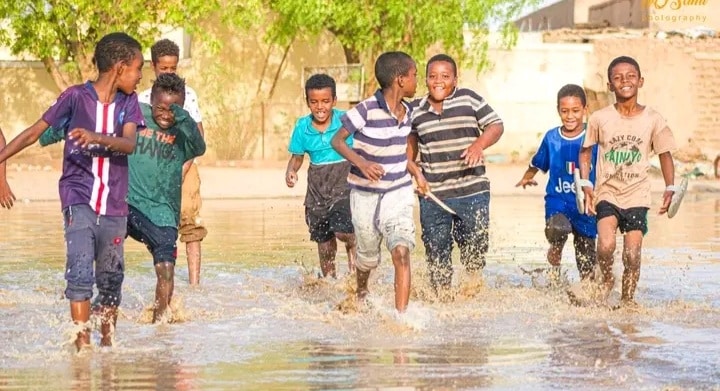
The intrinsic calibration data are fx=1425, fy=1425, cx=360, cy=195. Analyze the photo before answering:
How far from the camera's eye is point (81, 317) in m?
7.51

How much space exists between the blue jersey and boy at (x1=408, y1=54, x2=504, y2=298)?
0.58m

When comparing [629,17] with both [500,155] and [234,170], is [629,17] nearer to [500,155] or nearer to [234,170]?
[500,155]

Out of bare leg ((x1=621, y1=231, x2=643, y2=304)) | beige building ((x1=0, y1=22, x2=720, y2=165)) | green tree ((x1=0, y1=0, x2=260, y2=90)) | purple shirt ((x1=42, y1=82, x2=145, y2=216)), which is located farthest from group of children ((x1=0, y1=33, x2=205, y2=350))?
beige building ((x1=0, y1=22, x2=720, y2=165))

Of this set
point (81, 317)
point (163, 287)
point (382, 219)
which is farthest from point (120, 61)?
point (382, 219)

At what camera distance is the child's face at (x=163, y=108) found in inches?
334

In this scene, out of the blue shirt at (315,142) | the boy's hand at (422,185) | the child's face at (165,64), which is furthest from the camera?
the blue shirt at (315,142)

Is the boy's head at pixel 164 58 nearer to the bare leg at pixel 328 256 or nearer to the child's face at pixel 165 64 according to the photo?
the child's face at pixel 165 64

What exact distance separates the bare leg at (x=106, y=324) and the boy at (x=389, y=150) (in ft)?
5.68

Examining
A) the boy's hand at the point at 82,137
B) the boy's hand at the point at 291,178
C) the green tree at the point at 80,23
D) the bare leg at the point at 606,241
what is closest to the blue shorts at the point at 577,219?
the bare leg at the point at 606,241

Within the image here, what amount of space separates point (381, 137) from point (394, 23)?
20.1 meters

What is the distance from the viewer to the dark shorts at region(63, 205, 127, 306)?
7.43 meters

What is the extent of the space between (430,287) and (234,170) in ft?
60.5

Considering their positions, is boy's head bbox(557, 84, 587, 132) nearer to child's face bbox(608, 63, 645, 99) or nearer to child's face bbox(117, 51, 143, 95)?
child's face bbox(608, 63, 645, 99)

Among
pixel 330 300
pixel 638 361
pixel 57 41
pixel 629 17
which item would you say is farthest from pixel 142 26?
pixel 638 361
